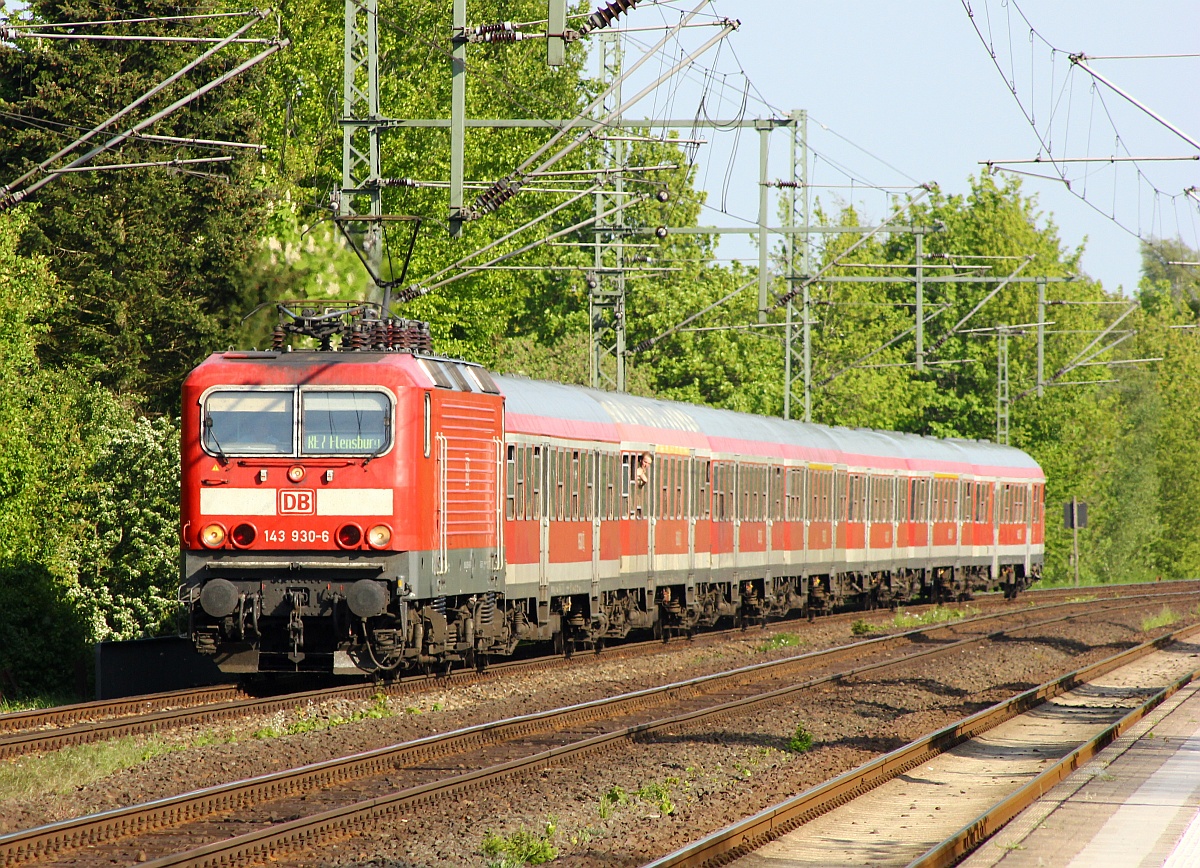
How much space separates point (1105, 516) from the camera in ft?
245

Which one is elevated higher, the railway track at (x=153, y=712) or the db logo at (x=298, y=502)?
the db logo at (x=298, y=502)

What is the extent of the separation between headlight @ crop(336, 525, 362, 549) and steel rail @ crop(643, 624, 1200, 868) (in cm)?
563

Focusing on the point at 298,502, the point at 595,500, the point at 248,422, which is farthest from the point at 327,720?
the point at 595,500

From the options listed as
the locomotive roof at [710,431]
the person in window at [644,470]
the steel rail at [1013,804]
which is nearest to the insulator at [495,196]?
the locomotive roof at [710,431]

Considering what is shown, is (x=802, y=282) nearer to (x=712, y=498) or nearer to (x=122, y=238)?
(x=712, y=498)

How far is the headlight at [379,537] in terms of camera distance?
56.9 feet

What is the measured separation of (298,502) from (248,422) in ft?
3.25

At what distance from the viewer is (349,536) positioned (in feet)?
57.1

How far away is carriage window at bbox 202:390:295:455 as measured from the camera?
1766cm

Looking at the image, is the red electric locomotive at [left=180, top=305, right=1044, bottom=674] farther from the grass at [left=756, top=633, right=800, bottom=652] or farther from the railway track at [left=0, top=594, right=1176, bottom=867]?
the railway track at [left=0, top=594, right=1176, bottom=867]

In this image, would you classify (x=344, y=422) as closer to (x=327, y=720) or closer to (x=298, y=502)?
(x=298, y=502)

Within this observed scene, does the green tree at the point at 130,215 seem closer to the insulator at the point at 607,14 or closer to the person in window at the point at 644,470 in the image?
the person in window at the point at 644,470

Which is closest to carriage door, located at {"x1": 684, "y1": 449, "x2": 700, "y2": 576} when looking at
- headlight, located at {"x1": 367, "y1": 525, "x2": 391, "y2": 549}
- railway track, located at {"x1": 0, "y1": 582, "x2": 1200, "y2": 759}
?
railway track, located at {"x1": 0, "y1": 582, "x2": 1200, "y2": 759}

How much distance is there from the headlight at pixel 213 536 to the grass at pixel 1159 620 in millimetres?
21415
